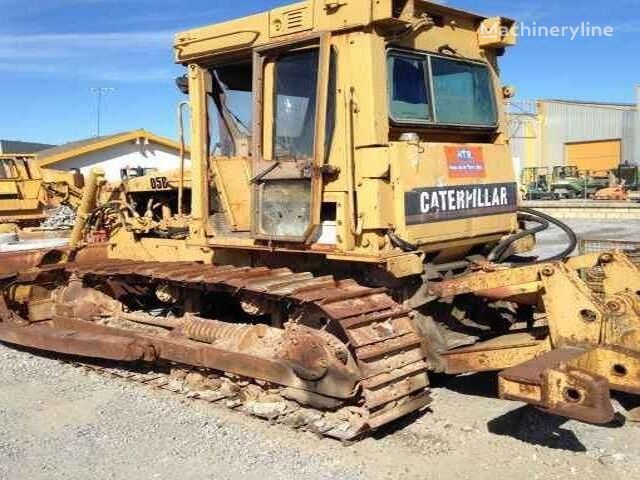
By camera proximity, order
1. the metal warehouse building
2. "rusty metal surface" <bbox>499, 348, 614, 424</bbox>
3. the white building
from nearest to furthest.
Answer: "rusty metal surface" <bbox>499, 348, 614, 424</bbox>, the white building, the metal warehouse building

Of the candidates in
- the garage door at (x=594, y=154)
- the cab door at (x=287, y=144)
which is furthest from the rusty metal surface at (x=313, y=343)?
the garage door at (x=594, y=154)

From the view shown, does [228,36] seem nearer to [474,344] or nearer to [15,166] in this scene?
[474,344]

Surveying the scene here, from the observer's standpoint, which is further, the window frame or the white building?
the white building

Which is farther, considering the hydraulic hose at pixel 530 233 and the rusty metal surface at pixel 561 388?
the hydraulic hose at pixel 530 233

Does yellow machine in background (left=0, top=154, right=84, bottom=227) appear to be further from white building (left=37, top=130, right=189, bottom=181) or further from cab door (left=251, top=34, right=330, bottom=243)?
cab door (left=251, top=34, right=330, bottom=243)

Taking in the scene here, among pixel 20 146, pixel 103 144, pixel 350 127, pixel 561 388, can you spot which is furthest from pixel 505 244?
pixel 20 146

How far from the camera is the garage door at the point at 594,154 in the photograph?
139ft

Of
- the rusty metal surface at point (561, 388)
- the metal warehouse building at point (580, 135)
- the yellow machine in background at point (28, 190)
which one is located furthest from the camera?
the metal warehouse building at point (580, 135)

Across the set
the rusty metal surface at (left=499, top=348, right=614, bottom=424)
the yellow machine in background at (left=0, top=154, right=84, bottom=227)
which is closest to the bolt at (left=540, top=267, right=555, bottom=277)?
the rusty metal surface at (left=499, top=348, right=614, bottom=424)

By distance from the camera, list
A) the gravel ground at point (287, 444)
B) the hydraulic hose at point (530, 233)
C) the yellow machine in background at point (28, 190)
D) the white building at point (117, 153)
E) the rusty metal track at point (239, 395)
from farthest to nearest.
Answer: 1. the white building at point (117, 153)
2. the yellow machine in background at point (28, 190)
3. the hydraulic hose at point (530, 233)
4. the rusty metal track at point (239, 395)
5. the gravel ground at point (287, 444)

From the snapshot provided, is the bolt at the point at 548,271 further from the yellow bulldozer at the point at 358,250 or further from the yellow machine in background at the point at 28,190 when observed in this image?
the yellow machine in background at the point at 28,190

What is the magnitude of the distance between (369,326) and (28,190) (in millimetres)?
16236

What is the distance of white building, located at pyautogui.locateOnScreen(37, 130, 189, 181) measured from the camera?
98.7 ft

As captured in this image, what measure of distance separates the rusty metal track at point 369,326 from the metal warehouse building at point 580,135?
38008 millimetres
